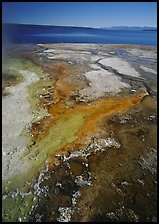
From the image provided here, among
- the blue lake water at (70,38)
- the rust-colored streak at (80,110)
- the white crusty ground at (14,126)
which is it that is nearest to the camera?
the white crusty ground at (14,126)

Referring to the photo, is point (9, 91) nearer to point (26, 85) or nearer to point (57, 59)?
point (26, 85)

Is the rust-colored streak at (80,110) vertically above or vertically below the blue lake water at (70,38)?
below

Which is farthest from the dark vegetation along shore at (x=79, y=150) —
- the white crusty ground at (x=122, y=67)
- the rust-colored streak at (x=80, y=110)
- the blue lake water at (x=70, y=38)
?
the blue lake water at (x=70, y=38)

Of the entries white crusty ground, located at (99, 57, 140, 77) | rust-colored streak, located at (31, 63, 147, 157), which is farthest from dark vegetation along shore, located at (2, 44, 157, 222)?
white crusty ground, located at (99, 57, 140, 77)

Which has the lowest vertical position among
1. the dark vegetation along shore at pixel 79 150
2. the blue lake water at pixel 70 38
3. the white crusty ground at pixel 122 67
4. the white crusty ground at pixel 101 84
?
the dark vegetation along shore at pixel 79 150

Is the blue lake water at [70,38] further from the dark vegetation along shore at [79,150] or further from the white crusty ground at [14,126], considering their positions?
the dark vegetation along shore at [79,150]

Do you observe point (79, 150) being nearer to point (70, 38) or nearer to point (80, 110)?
point (80, 110)

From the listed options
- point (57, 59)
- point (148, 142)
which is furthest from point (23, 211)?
point (57, 59)

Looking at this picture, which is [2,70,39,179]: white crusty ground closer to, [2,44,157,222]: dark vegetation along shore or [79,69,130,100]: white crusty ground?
[2,44,157,222]: dark vegetation along shore

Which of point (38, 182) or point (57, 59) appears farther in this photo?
point (57, 59)
